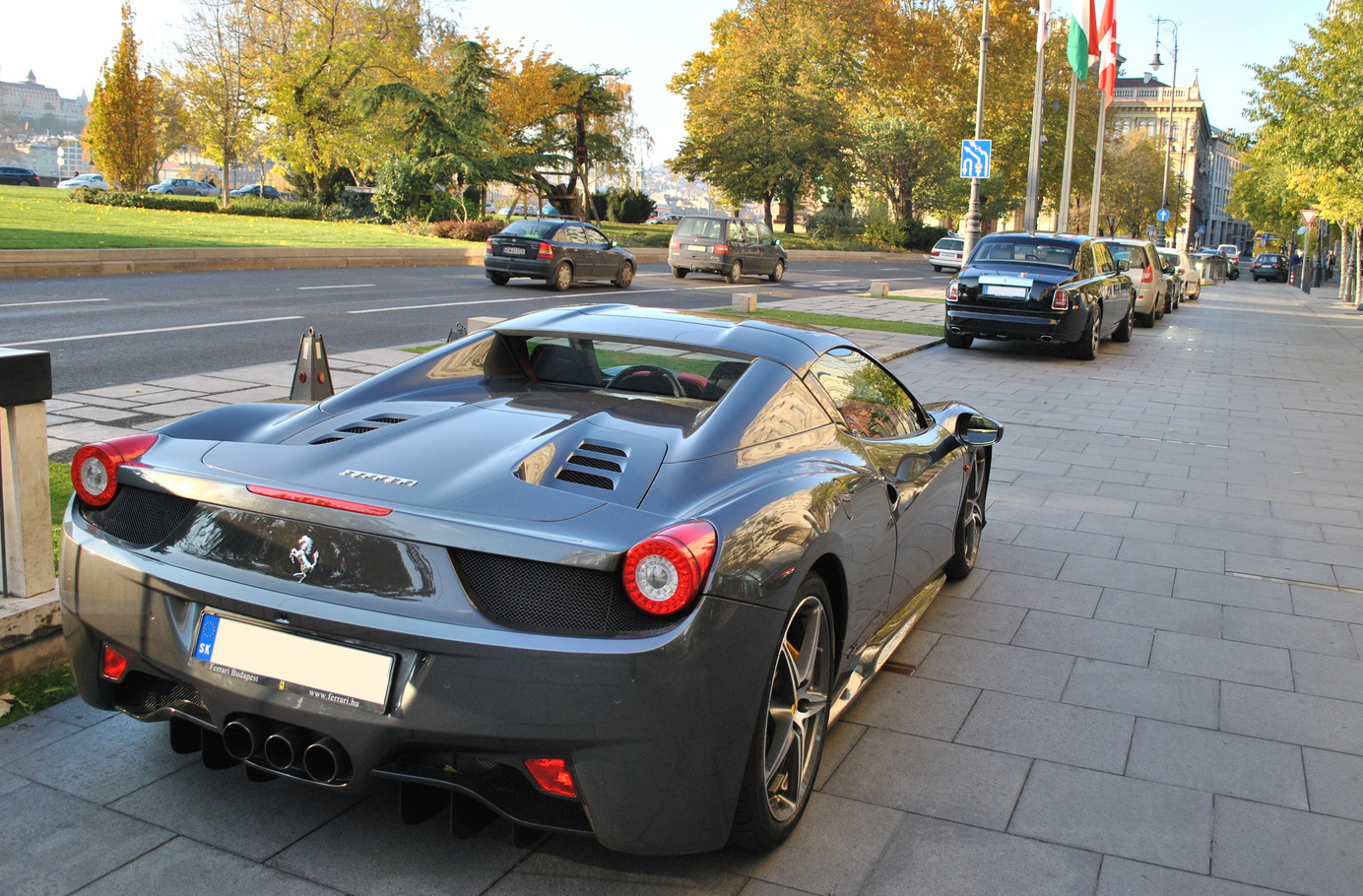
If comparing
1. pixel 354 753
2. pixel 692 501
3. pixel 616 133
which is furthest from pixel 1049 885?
pixel 616 133

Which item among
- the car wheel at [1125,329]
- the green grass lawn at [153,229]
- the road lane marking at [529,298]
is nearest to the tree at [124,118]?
the green grass lawn at [153,229]

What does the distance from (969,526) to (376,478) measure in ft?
11.4

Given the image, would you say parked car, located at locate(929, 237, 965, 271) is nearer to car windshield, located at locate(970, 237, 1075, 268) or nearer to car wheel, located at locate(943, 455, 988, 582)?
car windshield, located at locate(970, 237, 1075, 268)

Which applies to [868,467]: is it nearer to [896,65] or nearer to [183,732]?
[183,732]

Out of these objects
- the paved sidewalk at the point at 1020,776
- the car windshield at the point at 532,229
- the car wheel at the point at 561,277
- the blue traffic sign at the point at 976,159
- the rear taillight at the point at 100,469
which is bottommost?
the paved sidewalk at the point at 1020,776

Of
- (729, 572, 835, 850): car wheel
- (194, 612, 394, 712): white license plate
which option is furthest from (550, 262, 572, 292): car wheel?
(194, 612, 394, 712): white license plate

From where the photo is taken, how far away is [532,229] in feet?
72.6

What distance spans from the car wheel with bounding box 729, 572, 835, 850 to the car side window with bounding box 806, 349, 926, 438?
36.5 inches

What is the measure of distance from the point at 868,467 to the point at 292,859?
2.04 meters

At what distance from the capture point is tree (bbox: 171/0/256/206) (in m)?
41.9

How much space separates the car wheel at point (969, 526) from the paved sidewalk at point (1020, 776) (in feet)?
0.37

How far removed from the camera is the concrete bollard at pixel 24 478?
11.8 feet

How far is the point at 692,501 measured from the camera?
2686mm

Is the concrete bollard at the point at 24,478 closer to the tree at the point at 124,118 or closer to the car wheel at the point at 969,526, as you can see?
the car wheel at the point at 969,526
